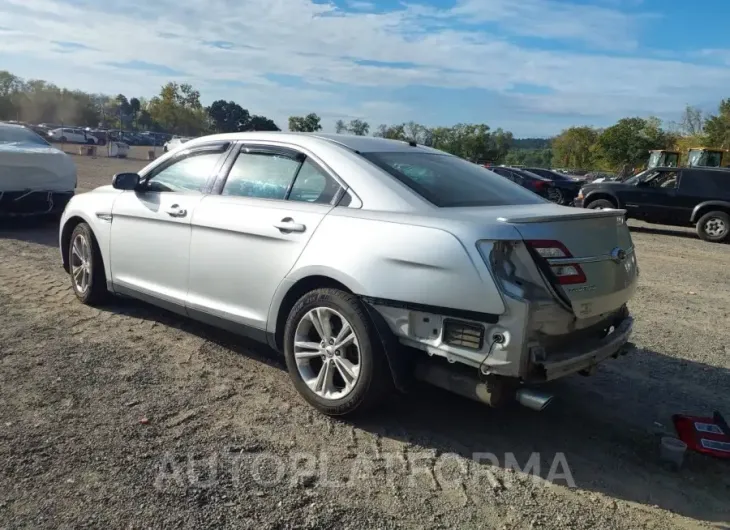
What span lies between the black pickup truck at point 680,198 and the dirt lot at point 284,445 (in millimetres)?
11095

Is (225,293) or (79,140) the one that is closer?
(225,293)

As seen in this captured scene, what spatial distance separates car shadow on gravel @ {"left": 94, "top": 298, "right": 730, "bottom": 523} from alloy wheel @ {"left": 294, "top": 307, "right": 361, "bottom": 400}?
0.86 ft

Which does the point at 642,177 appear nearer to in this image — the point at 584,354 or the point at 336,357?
the point at 584,354

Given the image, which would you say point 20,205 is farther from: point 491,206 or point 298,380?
point 491,206

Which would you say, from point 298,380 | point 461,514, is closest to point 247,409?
point 298,380

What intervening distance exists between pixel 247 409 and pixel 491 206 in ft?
6.17

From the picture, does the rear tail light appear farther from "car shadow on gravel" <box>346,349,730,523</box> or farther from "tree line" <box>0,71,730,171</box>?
"tree line" <box>0,71,730,171</box>

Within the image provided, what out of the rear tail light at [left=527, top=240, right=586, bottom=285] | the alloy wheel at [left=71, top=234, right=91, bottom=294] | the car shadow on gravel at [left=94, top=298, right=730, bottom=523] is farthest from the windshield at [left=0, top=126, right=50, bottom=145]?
the rear tail light at [left=527, top=240, right=586, bottom=285]

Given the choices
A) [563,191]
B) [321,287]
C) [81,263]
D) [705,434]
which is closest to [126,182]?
[81,263]

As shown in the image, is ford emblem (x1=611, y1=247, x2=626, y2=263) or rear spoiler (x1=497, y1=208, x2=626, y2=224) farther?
ford emblem (x1=611, y1=247, x2=626, y2=263)

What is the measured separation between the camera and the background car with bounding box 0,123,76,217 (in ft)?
29.8

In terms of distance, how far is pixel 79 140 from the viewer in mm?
55531

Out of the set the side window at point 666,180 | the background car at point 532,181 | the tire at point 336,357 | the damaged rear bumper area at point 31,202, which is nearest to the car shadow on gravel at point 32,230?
the damaged rear bumper area at point 31,202

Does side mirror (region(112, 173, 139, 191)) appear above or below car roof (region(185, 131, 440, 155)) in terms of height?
below
